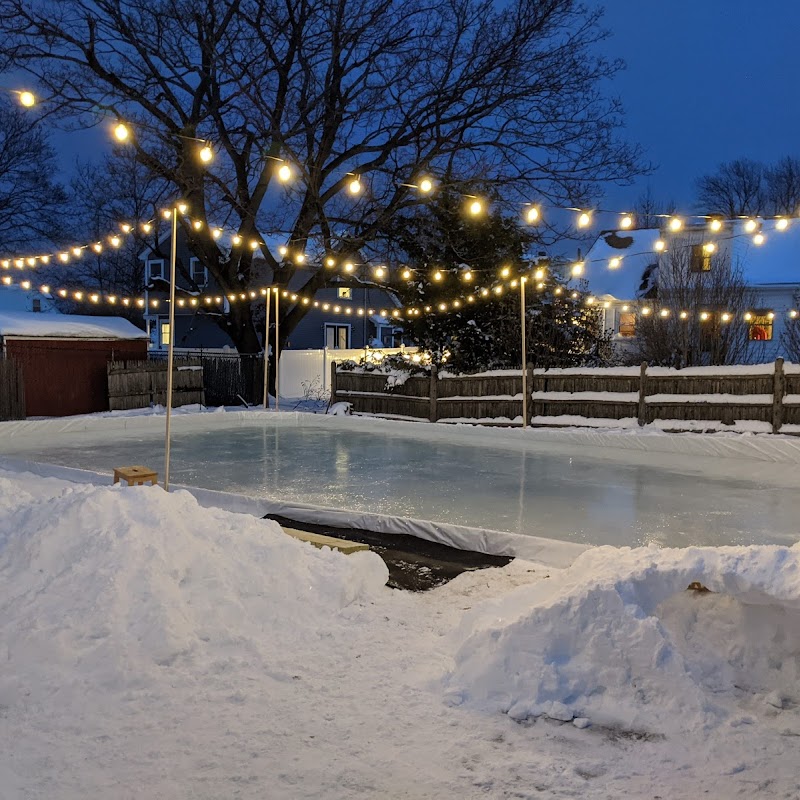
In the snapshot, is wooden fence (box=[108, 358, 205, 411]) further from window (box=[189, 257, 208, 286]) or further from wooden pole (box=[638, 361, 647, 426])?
wooden pole (box=[638, 361, 647, 426])

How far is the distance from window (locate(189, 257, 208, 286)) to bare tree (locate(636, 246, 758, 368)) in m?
18.1

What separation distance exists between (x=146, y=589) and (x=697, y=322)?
625 inches

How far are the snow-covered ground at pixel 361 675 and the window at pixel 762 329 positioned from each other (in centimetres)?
2143

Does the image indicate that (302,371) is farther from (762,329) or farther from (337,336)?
(762,329)

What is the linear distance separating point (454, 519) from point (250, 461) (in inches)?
174

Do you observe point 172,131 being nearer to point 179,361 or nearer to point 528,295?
point 179,361

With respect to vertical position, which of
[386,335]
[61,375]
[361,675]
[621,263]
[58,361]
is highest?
[621,263]

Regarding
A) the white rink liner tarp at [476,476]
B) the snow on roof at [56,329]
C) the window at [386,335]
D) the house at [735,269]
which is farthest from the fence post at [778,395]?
the window at [386,335]

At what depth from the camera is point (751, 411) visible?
13.8 meters

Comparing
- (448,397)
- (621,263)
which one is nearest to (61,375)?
(448,397)

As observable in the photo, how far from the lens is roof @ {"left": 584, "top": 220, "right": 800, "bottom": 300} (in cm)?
2377

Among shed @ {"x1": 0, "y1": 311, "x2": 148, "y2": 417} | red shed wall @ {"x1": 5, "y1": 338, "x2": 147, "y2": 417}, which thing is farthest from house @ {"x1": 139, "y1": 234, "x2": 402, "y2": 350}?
red shed wall @ {"x1": 5, "y1": 338, "x2": 147, "y2": 417}

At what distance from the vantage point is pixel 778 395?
1343 centimetres

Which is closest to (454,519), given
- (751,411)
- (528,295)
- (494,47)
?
(751,411)
